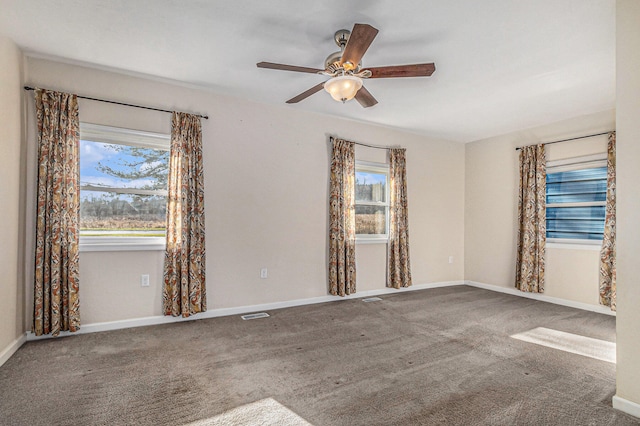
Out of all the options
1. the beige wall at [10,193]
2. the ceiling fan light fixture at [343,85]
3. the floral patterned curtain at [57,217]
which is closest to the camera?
the ceiling fan light fixture at [343,85]

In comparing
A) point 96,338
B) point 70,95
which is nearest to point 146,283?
point 96,338

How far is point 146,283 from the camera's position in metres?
3.59

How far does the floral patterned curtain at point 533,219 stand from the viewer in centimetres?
488

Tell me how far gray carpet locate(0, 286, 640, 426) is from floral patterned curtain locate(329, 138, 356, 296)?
99cm

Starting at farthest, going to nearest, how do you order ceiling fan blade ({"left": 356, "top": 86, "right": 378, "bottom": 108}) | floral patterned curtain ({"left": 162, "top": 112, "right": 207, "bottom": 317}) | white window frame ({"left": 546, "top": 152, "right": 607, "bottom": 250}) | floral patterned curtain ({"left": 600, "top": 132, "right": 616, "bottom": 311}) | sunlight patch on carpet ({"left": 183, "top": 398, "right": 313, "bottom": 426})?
white window frame ({"left": 546, "top": 152, "right": 607, "bottom": 250})
floral patterned curtain ({"left": 600, "top": 132, "right": 616, "bottom": 311})
floral patterned curtain ({"left": 162, "top": 112, "right": 207, "bottom": 317})
ceiling fan blade ({"left": 356, "top": 86, "right": 378, "bottom": 108})
sunlight patch on carpet ({"left": 183, "top": 398, "right": 313, "bottom": 426})

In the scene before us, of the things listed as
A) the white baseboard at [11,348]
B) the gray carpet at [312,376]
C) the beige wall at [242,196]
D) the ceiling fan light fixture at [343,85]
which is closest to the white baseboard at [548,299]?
the gray carpet at [312,376]

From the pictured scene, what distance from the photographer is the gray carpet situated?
199 cm

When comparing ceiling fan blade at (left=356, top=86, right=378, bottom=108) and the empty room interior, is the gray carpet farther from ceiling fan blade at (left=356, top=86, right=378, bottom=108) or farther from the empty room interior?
ceiling fan blade at (left=356, top=86, right=378, bottom=108)

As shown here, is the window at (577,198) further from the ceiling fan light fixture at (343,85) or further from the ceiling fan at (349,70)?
the ceiling fan light fixture at (343,85)

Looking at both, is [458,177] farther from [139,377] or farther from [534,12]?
[139,377]

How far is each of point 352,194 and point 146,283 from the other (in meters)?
2.96

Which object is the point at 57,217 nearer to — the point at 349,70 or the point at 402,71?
the point at 349,70

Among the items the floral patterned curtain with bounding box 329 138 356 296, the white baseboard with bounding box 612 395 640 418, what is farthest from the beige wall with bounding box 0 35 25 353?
the white baseboard with bounding box 612 395 640 418

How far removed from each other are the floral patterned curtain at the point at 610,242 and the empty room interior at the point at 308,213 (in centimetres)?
3
